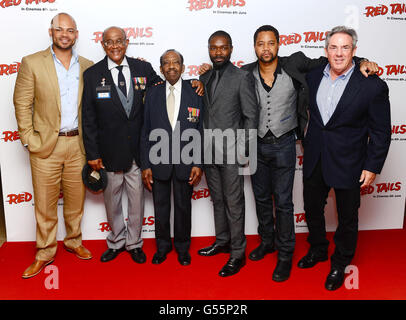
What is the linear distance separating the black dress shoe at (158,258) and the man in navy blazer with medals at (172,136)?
176mm

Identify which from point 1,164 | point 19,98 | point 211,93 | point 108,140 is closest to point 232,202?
point 211,93

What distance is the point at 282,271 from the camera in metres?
2.99

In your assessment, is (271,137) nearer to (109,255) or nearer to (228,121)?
(228,121)

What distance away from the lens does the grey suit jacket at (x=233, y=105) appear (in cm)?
288

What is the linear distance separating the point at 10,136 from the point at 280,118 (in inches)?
98.5

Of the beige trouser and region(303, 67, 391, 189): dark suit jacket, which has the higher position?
region(303, 67, 391, 189): dark suit jacket

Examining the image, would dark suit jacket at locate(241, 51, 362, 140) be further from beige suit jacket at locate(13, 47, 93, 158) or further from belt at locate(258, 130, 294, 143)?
beige suit jacket at locate(13, 47, 93, 158)

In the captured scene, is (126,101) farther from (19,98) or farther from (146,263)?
(146,263)

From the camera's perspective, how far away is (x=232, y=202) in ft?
10.1

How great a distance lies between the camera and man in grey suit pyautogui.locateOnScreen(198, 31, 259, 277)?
2.88m

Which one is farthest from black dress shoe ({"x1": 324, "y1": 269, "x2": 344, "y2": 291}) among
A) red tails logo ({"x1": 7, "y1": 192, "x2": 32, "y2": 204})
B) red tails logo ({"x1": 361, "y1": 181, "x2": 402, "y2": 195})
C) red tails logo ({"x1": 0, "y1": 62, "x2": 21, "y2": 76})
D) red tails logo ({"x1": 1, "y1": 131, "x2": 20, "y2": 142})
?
red tails logo ({"x1": 0, "y1": 62, "x2": 21, "y2": 76})

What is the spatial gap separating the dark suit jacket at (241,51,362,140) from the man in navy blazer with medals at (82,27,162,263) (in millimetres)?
932

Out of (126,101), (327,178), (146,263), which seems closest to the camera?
(327,178)

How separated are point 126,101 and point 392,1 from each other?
8.84ft
